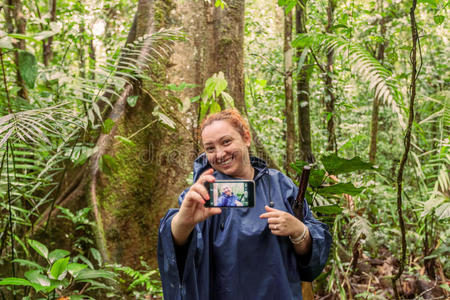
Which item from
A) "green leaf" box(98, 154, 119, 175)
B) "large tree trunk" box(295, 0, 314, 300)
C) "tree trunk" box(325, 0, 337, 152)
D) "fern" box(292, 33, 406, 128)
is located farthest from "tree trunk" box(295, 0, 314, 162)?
"green leaf" box(98, 154, 119, 175)

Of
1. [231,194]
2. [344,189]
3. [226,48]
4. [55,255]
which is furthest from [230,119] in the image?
[226,48]

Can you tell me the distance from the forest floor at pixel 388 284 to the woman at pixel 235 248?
161cm

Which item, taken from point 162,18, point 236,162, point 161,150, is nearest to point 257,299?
point 236,162

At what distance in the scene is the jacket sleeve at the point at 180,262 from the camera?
147 centimetres

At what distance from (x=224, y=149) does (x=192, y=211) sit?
370 millimetres

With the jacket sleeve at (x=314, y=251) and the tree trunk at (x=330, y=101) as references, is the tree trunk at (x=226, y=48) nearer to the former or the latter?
the tree trunk at (x=330, y=101)

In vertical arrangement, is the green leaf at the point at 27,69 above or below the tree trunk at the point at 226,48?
below

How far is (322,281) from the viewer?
3.11 m

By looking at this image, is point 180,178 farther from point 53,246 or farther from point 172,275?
point 172,275

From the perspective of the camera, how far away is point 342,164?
2.06m

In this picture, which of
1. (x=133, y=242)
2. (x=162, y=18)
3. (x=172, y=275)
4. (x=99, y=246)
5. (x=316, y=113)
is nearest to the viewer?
(x=172, y=275)

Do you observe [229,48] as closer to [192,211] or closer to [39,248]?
[39,248]

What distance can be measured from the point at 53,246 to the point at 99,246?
437 millimetres

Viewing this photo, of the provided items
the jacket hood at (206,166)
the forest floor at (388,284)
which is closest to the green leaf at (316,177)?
the jacket hood at (206,166)
